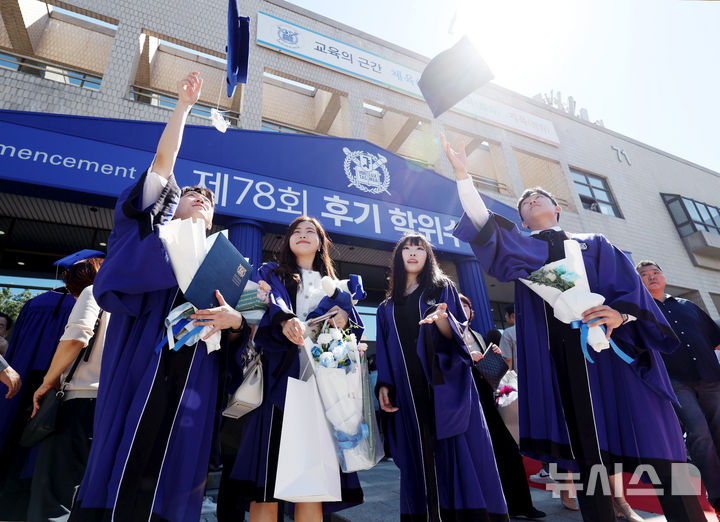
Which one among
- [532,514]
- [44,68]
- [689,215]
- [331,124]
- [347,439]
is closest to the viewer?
[347,439]

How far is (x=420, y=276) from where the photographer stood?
8.43 feet

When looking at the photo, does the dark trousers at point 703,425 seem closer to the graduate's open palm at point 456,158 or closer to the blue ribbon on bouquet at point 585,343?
the blue ribbon on bouquet at point 585,343

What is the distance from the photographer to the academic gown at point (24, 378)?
2.69 meters

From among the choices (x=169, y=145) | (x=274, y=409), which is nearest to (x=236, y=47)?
(x=169, y=145)

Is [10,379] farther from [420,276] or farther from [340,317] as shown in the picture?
[420,276]

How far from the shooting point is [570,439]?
5.84 ft

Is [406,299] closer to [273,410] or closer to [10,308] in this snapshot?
[273,410]

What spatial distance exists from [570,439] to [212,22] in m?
11.1

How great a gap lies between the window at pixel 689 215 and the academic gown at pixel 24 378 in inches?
→ 707

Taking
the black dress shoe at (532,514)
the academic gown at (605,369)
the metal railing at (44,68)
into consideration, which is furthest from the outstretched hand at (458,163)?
the metal railing at (44,68)

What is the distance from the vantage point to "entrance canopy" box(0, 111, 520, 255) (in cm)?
470

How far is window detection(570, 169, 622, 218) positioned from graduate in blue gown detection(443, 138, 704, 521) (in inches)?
494

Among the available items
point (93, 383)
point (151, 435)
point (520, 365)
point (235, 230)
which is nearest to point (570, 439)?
point (520, 365)

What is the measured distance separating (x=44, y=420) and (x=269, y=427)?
1.40m
